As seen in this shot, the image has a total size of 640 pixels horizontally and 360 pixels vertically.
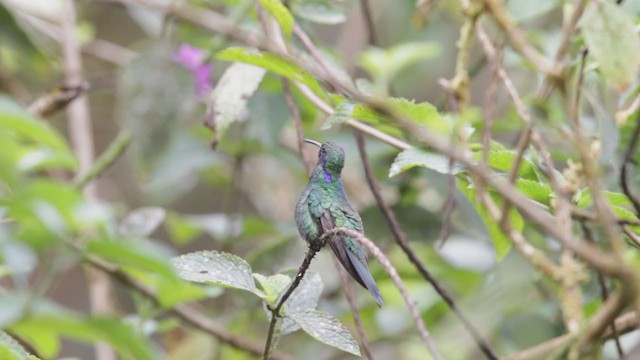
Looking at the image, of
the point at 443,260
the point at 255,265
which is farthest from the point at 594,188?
the point at 443,260

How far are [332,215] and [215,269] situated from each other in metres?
0.12

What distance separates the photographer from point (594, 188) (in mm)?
659

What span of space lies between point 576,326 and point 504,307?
0.92 metres

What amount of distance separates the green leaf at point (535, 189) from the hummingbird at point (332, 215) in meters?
0.18

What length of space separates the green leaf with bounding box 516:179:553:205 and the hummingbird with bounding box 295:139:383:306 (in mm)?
180

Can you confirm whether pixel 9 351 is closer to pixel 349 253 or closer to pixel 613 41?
pixel 349 253

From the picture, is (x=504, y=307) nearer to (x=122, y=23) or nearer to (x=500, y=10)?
(x=500, y=10)

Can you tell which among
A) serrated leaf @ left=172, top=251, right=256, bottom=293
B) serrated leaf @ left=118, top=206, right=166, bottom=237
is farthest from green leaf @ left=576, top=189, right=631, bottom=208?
serrated leaf @ left=118, top=206, right=166, bottom=237

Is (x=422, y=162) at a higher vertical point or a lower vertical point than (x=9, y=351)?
higher

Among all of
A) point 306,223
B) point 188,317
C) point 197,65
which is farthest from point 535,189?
point 197,65

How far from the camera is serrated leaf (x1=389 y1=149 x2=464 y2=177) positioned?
977mm

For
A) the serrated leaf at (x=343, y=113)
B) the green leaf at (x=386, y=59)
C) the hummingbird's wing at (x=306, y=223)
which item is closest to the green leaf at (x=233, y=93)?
the serrated leaf at (x=343, y=113)

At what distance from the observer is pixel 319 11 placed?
1.39 metres

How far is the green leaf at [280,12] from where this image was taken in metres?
1.11
